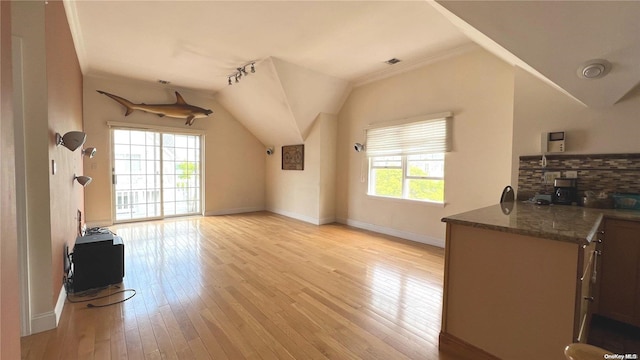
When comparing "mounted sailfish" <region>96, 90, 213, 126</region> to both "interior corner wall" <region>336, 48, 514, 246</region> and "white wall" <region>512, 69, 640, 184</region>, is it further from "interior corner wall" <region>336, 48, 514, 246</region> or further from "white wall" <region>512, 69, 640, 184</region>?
"white wall" <region>512, 69, 640, 184</region>

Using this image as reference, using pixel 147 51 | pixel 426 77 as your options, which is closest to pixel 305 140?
pixel 426 77

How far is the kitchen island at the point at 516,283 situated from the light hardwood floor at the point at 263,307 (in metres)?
0.34

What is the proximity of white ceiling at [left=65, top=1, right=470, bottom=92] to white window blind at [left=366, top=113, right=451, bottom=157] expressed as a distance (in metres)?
0.99

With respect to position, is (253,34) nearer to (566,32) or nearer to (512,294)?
(566,32)

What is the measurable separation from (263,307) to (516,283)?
1.88 meters

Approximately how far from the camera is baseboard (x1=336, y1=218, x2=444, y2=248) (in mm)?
4203

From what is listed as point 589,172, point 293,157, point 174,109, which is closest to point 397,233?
point 589,172

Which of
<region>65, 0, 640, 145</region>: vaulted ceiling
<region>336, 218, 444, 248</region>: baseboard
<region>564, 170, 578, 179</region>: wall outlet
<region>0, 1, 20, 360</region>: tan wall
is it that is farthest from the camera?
<region>336, 218, 444, 248</region>: baseboard

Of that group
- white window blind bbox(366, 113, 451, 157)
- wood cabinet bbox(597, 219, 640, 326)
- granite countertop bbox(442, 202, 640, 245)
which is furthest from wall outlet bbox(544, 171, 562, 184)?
white window blind bbox(366, 113, 451, 157)

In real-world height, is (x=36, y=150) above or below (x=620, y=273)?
above

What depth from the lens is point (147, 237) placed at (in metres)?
4.55

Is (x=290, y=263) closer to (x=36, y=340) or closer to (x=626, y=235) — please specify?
(x=36, y=340)

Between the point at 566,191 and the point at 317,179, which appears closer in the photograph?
the point at 566,191

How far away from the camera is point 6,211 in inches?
36.6
